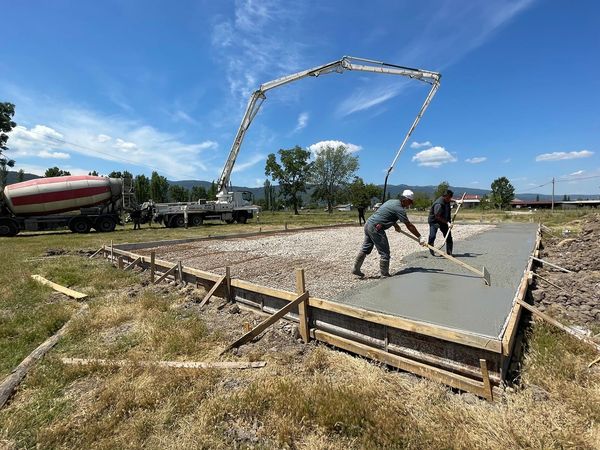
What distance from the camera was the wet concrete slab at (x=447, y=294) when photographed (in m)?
3.38

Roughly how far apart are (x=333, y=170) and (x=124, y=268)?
5302cm

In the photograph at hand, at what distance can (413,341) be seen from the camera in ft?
9.68

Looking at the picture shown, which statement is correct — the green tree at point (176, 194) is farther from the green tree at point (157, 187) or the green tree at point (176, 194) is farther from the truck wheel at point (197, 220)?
the truck wheel at point (197, 220)

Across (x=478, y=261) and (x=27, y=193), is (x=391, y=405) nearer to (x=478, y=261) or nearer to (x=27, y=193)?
(x=478, y=261)

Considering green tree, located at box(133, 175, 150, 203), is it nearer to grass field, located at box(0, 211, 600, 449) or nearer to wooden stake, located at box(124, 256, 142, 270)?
wooden stake, located at box(124, 256, 142, 270)

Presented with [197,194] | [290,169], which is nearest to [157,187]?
[197,194]

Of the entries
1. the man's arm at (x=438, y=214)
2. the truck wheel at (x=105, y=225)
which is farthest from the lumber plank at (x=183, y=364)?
the truck wheel at (x=105, y=225)

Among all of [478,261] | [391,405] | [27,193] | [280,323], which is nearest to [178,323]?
[280,323]

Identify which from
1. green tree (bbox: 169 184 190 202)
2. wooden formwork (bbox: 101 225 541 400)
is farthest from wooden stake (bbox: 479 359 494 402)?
green tree (bbox: 169 184 190 202)

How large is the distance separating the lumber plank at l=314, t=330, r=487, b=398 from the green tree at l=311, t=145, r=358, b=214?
54943mm

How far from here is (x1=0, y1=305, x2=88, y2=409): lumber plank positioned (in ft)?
9.39

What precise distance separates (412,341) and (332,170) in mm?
56967

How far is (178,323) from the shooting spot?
4.19m

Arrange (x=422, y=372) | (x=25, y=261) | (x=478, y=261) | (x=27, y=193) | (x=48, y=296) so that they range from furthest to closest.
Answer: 1. (x=27, y=193)
2. (x=25, y=261)
3. (x=478, y=261)
4. (x=48, y=296)
5. (x=422, y=372)
